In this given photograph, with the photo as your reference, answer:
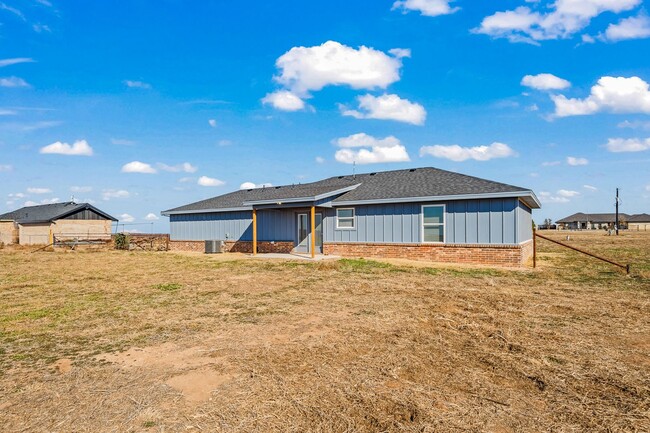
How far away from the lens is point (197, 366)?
5.38 m

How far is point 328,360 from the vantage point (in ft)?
18.1

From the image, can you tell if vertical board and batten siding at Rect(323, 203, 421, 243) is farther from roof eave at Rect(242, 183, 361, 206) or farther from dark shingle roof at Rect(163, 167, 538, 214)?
roof eave at Rect(242, 183, 361, 206)

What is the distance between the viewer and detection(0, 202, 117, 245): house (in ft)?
128

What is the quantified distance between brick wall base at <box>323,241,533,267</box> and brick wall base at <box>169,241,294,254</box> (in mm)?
3381

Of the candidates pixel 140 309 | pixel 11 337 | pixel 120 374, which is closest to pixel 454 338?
pixel 120 374

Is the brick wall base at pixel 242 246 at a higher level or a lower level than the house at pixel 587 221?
lower

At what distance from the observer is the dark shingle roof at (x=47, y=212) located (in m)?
39.7

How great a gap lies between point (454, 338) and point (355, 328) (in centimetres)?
167

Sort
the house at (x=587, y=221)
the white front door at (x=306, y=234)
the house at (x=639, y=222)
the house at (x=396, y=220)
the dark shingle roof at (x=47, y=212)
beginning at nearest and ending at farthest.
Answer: the house at (x=396, y=220) < the white front door at (x=306, y=234) < the dark shingle roof at (x=47, y=212) < the house at (x=639, y=222) < the house at (x=587, y=221)

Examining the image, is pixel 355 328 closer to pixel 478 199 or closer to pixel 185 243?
pixel 478 199

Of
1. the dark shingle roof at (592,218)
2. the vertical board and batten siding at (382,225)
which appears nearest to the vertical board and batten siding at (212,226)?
the vertical board and batten siding at (382,225)

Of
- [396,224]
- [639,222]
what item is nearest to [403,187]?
[396,224]

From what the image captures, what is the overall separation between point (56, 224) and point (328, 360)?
4212cm

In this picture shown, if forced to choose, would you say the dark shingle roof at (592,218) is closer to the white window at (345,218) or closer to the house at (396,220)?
the house at (396,220)
